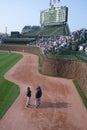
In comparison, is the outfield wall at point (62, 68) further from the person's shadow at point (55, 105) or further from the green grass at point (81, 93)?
the person's shadow at point (55, 105)

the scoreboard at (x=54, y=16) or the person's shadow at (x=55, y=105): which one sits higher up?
the scoreboard at (x=54, y=16)

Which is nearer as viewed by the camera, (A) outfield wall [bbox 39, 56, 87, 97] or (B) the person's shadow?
(B) the person's shadow

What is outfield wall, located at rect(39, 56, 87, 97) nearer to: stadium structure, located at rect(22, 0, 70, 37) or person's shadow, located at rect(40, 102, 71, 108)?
person's shadow, located at rect(40, 102, 71, 108)

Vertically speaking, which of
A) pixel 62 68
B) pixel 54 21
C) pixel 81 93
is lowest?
pixel 81 93

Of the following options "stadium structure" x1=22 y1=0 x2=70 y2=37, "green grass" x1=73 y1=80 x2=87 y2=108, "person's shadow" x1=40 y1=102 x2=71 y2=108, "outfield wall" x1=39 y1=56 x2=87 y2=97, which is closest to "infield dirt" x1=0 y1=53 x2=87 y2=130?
"person's shadow" x1=40 y1=102 x2=71 y2=108

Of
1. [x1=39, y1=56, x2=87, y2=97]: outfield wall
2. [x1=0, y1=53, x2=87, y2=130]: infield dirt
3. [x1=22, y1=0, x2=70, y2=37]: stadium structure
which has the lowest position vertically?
[x1=0, y1=53, x2=87, y2=130]: infield dirt

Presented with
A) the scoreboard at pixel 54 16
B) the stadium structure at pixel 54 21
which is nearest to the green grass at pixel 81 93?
the stadium structure at pixel 54 21

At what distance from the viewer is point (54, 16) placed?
91688 mm

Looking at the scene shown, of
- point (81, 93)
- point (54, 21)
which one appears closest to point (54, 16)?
point (54, 21)

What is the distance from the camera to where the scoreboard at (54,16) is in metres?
89.4

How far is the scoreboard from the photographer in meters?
89.4

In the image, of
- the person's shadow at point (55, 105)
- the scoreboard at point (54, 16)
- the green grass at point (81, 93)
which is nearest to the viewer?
the person's shadow at point (55, 105)

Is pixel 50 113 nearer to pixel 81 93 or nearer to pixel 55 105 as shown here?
pixel 55 105

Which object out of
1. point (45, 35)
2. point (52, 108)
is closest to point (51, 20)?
point (45, 35)
